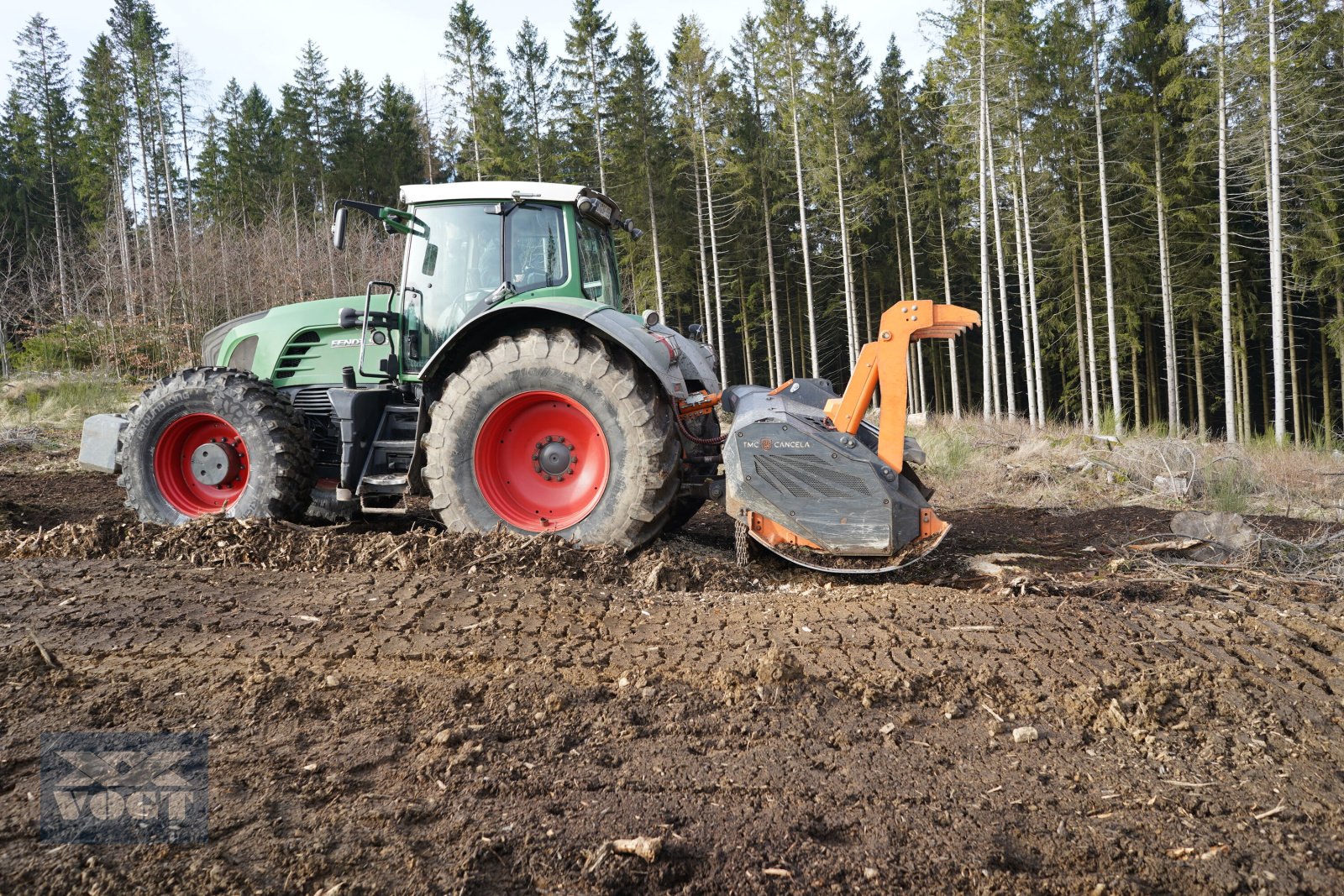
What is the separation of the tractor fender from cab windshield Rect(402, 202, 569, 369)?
399 mm

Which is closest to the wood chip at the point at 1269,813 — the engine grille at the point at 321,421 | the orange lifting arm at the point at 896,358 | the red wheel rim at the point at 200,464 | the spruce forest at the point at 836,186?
the orange lifting arm at the point at 896,358

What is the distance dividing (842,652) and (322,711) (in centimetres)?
194

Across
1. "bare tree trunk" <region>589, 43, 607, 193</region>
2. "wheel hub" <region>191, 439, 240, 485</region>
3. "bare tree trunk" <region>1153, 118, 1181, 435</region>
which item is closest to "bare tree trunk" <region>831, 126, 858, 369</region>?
"bare tree trunk" <region>589, 43, 607, 193</region>

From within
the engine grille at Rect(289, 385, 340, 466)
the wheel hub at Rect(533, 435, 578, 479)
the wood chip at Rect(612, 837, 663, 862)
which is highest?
the engine grille at Rect(289, 385, 340, 466)

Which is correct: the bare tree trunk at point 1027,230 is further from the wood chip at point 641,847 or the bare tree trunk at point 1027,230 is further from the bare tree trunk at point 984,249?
the wood chip at point 641,847

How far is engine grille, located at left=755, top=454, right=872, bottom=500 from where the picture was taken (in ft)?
13.8

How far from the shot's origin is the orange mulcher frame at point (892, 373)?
4.34 m

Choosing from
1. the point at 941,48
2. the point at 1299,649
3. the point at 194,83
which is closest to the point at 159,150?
the point at 194,83

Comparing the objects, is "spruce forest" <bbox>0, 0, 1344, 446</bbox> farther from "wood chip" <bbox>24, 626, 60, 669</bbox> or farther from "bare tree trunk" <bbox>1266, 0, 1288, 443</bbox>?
"wood chip" <bbox>24, 626, 60, 669</bbox>

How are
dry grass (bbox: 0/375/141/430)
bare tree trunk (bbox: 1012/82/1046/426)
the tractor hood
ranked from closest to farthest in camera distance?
the tractor hood, dry grass (bbox: 0/375/141/430), bare tree trunk (bbox: 1012/82/1046/426)

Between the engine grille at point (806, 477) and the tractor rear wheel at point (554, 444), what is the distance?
1.93 feet

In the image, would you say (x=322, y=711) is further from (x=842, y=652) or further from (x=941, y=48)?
(x=941, y=48)

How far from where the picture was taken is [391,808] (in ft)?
6.75

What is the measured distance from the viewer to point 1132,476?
8438mm
